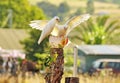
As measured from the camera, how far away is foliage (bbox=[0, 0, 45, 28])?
80938mm

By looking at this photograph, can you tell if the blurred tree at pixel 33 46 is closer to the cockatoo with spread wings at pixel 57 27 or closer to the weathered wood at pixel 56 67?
the cockatoo with spread wings at pixel 57 27

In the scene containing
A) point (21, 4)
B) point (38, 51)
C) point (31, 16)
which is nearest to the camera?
point (38, 51)

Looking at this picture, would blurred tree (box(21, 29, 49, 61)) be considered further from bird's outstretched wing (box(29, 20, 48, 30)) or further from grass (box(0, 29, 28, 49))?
bird's outstretched wing (box(29, 20, 48, 30))

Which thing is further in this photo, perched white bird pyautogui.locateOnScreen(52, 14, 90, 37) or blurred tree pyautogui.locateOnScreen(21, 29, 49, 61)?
blurred tree pyautogui.locateOnScreen(21, 29, 49, 61)

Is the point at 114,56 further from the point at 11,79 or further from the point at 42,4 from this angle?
the point at 42,4

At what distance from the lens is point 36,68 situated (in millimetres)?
38125

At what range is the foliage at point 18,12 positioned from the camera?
266ft

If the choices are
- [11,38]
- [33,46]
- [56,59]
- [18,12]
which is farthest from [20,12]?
[56,59]

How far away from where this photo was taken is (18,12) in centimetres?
8656

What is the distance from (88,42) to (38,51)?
16.9 feet

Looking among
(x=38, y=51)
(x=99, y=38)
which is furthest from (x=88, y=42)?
(x=38, y=51)

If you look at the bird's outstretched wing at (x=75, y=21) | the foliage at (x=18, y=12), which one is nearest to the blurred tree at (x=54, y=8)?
the foliage at (x=18, y=12)

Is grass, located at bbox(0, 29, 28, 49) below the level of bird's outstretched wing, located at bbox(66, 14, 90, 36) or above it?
above

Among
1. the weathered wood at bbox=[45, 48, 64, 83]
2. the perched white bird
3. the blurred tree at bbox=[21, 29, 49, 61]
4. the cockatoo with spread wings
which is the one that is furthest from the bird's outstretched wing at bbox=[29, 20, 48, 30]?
the blurred tree at bbox=[21, 29, 49, 61]
